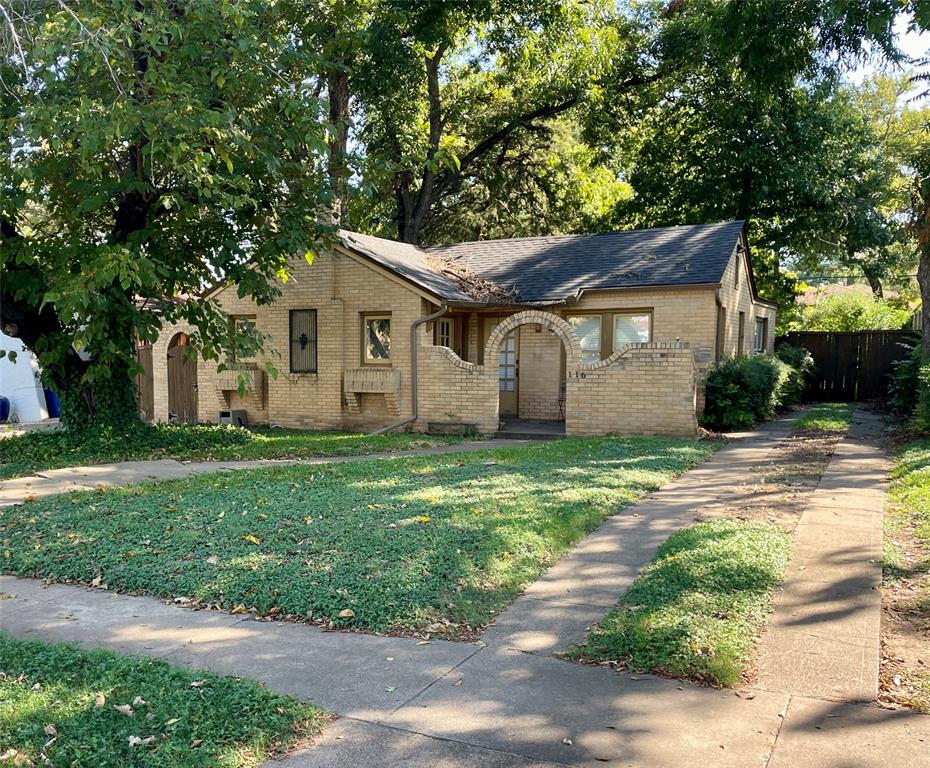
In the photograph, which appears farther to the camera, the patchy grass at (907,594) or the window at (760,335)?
the window at (760,335)

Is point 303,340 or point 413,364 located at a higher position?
point 303,340

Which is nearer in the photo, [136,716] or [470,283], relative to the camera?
[136,716]

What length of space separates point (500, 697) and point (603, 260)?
1447 centimetres

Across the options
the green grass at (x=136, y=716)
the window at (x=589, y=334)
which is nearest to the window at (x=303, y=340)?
the window at (x=589, y=334)

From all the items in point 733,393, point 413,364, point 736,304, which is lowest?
point 733,393

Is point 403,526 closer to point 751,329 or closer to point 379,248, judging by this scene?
point 379,248

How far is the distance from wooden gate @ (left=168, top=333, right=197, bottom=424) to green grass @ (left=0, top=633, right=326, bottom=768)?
14475 mm

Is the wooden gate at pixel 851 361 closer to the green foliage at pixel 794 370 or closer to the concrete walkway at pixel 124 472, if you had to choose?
the green foliage at pixel 794 370

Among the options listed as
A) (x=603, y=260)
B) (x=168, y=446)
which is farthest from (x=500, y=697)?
(x=603, y=260)

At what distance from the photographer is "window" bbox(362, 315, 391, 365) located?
15.9 metres

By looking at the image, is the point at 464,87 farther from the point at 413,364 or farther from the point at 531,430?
the point at 531,430

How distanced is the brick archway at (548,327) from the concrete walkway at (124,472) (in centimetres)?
256

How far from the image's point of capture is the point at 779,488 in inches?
349

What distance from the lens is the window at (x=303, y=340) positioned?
1641 cm
